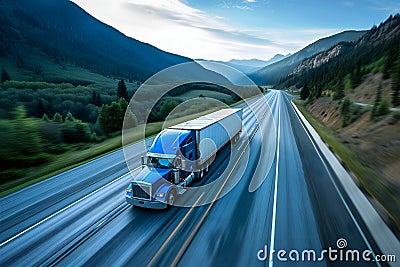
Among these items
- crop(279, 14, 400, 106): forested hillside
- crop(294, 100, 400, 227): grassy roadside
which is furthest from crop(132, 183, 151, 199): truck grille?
crop(279, 14, 400, 106): forested hillside

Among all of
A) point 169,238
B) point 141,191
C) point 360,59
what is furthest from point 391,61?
point 169,238

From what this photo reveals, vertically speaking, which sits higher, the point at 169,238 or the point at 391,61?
the point at 391,61

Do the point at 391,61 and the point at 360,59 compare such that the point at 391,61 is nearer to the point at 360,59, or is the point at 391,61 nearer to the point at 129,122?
the point at 360,59

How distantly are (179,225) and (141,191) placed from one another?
2228mm

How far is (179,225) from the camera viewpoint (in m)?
8.96

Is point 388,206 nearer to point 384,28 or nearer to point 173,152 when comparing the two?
point 173,152

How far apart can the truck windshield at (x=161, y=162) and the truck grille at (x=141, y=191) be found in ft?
4.63

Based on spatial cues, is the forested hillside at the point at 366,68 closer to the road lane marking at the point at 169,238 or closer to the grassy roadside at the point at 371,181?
the grassy roadside at the point at 371,181

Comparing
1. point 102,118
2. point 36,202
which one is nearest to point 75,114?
point 102,118

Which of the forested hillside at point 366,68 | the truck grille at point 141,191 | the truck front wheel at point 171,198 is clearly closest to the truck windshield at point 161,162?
the truck front wheel at point 171,198

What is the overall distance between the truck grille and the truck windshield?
4.63 feet

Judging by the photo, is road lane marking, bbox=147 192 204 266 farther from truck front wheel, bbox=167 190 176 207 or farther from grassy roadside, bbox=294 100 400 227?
grassy roadside, bbox=294 100 400 227

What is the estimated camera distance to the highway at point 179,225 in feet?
24.3

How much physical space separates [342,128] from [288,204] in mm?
21128
